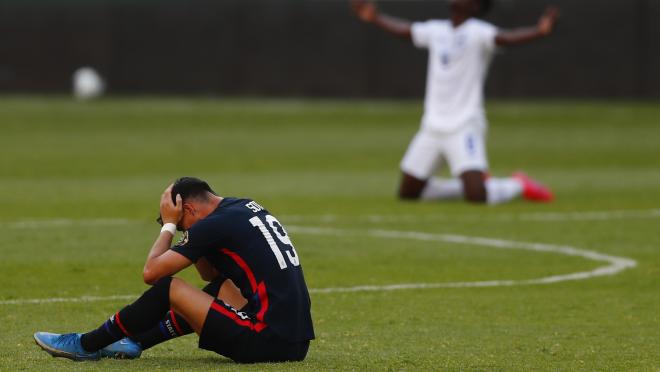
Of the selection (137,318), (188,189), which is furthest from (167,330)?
(188,189)

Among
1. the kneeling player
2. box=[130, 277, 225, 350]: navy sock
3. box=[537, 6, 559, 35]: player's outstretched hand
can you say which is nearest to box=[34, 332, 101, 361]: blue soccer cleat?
the kneeling player

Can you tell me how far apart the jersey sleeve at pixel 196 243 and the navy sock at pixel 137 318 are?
191 millimetres

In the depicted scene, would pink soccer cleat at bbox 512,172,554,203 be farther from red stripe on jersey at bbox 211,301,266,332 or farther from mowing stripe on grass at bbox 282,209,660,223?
red stripe on jersey at bbox 211,301,266,332

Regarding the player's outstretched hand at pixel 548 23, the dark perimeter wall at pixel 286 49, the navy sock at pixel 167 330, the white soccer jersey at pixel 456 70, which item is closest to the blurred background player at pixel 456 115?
the white soccer jersey at pixel 456 70

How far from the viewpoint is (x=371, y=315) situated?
9547 millimetres

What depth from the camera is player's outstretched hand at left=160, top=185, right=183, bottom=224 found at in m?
7.53

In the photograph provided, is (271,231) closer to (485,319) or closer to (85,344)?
(85,344)

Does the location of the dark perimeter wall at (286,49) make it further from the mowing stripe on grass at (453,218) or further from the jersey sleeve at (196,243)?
the jersey sleeve at (196,243)

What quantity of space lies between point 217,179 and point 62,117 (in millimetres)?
12476

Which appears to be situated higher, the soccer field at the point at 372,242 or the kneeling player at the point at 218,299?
the kneeling player at the point at 218,299

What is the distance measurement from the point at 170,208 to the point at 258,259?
0.56 metres

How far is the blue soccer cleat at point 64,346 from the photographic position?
756 cm

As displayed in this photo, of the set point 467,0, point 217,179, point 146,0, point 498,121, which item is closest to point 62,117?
point 146,0

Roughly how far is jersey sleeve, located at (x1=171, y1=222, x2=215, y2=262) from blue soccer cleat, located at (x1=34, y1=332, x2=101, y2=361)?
2.63 feet
